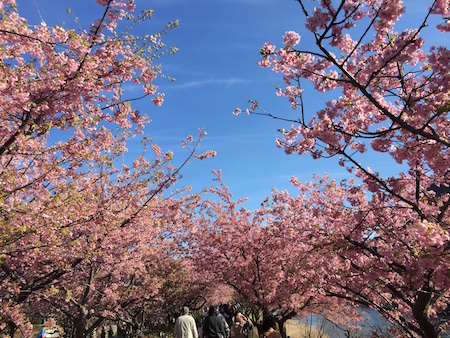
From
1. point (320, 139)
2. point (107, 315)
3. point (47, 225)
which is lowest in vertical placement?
point (107, 315)

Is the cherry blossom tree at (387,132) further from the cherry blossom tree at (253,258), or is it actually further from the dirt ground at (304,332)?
the dirt ground at (304,332)

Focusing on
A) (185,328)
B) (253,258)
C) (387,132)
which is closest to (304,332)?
(253,258)

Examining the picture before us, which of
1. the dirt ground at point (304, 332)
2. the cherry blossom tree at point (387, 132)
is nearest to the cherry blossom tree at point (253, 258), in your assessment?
the dirt ground at point (304, 332)

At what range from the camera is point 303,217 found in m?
11.1

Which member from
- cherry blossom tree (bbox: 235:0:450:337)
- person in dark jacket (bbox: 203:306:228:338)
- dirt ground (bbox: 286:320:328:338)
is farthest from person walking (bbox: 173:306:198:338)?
dirt ground (bbox: 286:320:328:338)

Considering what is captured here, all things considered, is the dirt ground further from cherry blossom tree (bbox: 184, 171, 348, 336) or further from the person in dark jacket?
the person in dark jacket

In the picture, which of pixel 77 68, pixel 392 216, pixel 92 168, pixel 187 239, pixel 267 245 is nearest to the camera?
pixel 77 68

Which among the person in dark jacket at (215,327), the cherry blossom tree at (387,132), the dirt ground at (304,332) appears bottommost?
the dirt ground at (304,332)

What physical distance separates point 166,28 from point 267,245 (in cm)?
1026

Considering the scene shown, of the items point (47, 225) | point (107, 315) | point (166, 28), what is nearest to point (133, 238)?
point (107, 315)

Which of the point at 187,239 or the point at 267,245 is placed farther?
the point at 187,239

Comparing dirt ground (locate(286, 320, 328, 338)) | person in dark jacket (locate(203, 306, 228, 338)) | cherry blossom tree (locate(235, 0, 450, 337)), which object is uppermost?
cherry blossom tree (locate(235, 0, 450, 337))

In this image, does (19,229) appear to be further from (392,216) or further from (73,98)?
(392,216)

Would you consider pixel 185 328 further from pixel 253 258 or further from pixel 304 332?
pixel 304 332
